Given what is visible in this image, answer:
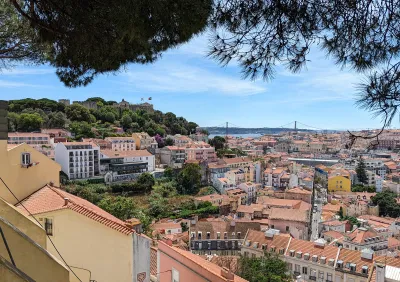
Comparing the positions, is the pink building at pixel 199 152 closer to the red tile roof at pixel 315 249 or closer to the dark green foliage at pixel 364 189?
the dark green foliage at pixel 364 189

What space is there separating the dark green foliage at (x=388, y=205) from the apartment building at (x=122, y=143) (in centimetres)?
2587

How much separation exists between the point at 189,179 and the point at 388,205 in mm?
18145

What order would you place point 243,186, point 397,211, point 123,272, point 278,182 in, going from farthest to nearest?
point 278,182 < point 243,186 < point 397,211 < point 123,272

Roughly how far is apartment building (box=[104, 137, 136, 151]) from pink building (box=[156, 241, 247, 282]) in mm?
33304

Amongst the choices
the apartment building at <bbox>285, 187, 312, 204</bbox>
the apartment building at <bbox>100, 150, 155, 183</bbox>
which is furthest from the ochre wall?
the apartment building at <bbox>285, 187, 312, 204</bbox>

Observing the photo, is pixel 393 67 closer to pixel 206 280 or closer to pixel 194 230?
pixel 206 280

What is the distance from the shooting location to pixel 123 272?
454cm

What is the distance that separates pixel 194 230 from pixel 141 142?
2247 centimetres

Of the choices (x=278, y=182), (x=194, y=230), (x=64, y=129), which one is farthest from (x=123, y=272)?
(x=64, y=129)

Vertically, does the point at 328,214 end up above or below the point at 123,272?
below

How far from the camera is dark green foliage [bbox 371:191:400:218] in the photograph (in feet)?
→ 101

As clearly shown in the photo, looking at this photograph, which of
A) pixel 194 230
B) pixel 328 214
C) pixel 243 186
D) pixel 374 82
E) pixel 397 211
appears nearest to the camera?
pixel 374 82

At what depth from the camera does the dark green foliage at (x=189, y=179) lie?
32438mm

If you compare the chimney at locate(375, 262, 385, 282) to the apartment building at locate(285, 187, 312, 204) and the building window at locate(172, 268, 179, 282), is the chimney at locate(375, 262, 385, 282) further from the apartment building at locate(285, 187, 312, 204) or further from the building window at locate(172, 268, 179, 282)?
the apartment building at locate(285, 187, 312, 204)
